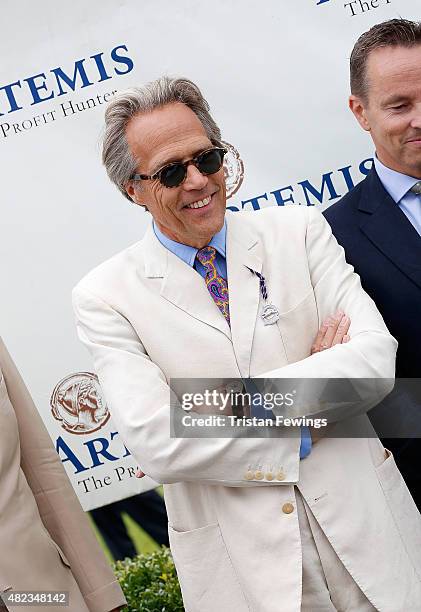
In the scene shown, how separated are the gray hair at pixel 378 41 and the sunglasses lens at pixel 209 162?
783 mm

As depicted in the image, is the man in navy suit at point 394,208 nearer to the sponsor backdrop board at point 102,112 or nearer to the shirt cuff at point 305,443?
the shirt cuff at point 305,443

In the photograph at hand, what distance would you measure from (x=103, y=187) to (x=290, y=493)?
1.94 meters

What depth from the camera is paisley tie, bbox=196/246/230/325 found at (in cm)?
272

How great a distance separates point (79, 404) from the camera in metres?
4.23

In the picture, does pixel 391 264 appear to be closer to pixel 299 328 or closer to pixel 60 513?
pixel 299 328

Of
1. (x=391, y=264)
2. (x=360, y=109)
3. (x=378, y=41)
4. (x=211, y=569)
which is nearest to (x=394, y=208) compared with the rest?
(x=391, y=264)

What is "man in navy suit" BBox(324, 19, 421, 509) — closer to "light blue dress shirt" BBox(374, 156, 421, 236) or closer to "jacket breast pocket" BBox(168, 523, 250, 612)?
"light blue dress shirt" BBox(374, 156, 421, 236)

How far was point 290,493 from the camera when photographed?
2559 millimetres

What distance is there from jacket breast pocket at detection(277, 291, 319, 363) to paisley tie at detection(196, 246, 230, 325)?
0.51 feet

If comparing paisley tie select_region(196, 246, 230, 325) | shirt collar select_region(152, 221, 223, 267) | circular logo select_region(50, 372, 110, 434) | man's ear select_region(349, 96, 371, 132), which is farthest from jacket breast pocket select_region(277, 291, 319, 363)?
circular logo select_region(50, 372, 110, 434)

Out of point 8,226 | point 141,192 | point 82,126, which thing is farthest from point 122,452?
point 141,192

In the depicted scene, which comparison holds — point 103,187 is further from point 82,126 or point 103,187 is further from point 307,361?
point 307,361

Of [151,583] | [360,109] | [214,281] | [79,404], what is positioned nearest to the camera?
[214,281]

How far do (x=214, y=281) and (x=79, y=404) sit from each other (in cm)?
165
